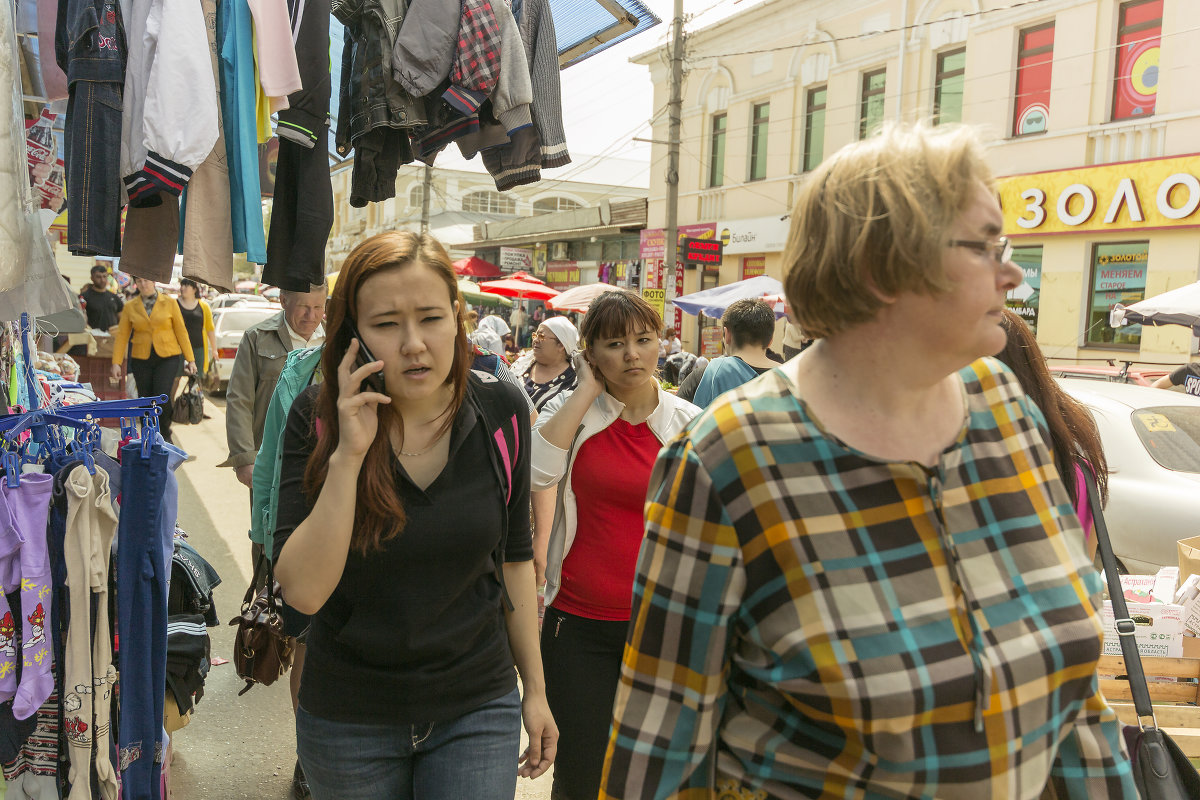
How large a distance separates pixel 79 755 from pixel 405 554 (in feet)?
4.84

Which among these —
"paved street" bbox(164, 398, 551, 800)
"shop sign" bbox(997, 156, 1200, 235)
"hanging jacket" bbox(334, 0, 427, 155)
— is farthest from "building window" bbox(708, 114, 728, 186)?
"hanging jacket" bbox(334, 0, 427, 155)

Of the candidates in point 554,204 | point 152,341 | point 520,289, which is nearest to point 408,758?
point 152,341

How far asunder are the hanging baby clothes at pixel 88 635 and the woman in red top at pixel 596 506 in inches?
53.7

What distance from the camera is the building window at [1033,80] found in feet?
53.8

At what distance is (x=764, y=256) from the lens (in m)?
21.8

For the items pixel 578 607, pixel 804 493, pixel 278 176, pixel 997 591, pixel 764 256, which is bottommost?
pixel 578 607

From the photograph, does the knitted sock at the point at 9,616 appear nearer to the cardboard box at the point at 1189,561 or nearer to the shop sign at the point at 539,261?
the cardboard box at the point at 1189,561

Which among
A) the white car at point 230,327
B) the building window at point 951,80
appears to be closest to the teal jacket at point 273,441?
the white car at point 230,327

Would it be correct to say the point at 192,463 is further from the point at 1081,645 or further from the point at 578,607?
the point at 1081,645

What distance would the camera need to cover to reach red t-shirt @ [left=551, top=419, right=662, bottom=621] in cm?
295

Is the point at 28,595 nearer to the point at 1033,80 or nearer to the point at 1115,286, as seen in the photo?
the point at 1115,286

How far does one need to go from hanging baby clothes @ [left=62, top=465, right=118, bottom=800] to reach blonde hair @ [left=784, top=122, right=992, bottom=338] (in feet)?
7.26

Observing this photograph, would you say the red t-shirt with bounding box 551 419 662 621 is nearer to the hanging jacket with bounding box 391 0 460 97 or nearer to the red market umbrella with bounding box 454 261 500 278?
the hanging jacket with bounding box 391 0 460 97

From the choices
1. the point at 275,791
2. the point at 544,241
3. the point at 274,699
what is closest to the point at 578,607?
the point at 275,791
